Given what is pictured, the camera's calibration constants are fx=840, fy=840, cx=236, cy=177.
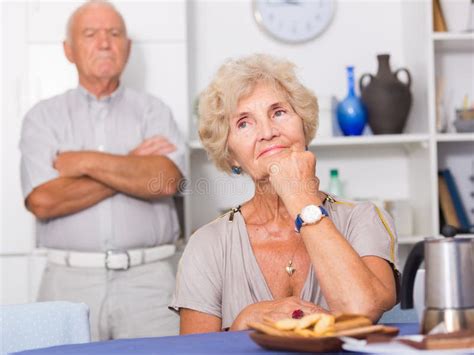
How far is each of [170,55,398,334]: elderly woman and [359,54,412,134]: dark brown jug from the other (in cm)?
156

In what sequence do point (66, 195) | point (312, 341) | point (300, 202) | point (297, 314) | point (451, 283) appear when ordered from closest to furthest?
point (312, 341) < point (451, 283) < point (297, 314) < point (300, 202) < point (66, 195)

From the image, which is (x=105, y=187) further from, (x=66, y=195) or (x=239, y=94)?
(x=239, y=94)

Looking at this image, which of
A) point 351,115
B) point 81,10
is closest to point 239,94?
point 81,10

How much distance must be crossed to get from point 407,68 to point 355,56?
0.25 metres

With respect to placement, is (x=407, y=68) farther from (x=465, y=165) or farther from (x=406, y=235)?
(x=406, y=235)

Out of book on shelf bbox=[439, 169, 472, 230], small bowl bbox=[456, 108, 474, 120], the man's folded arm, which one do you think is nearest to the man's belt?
the man's folded arm

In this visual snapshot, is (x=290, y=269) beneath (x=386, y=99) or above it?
beneath

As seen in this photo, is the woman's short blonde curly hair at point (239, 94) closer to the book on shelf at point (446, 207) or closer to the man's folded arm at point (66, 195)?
the man's folded arm at point (66, 195)

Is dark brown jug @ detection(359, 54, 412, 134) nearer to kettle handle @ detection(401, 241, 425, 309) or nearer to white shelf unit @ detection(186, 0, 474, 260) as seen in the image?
white shelf unit @ detection(186, 0, 474, 260)

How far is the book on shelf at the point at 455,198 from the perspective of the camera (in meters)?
3.79

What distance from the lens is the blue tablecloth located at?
4.78ft

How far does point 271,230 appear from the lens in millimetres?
2137

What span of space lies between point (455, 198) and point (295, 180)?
→ 80.5 inches

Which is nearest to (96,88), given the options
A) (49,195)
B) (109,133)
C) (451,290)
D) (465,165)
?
(109,133)
